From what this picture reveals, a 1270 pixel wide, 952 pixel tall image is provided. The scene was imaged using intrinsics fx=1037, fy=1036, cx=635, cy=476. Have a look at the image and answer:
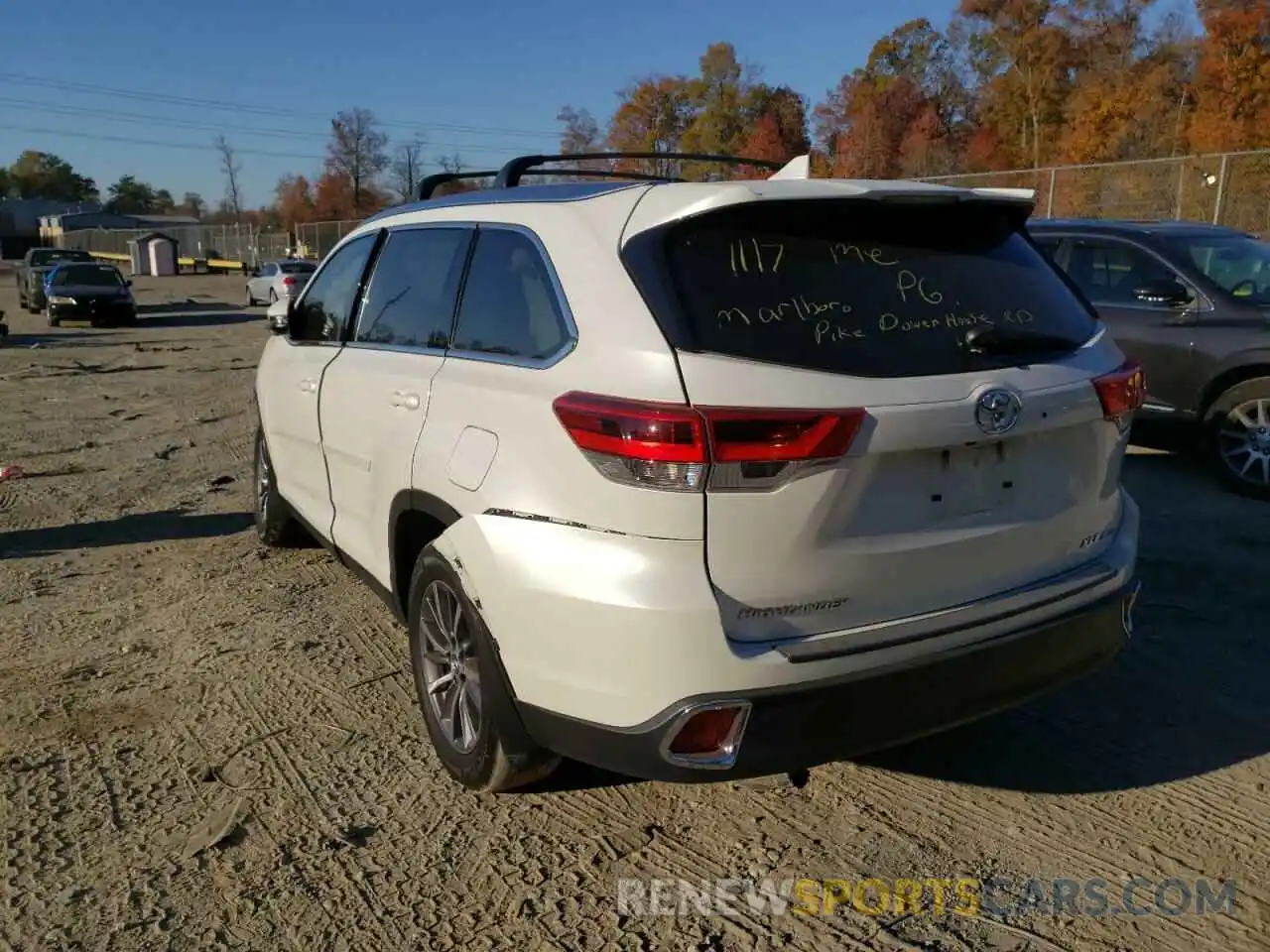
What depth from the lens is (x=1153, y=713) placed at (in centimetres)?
385

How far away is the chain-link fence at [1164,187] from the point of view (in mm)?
17266

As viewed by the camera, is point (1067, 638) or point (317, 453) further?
point (317, 453)

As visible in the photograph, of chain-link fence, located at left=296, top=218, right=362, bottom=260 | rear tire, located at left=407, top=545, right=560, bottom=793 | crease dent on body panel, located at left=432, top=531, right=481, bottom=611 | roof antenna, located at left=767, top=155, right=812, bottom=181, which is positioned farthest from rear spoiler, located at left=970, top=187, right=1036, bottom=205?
chain-link fence, located at left=296, top=218, right=362, bottom=260

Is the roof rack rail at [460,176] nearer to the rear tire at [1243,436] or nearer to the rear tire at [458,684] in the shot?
the rear tire at [458,684]

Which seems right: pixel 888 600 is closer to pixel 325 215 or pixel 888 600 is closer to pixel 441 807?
pixel 441 807

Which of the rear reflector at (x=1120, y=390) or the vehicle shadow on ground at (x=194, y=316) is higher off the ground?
the rear reflector at (x=1120, y=390)

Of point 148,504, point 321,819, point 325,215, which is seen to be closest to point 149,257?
point 325,215

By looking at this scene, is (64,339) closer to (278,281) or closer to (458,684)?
(278,281)

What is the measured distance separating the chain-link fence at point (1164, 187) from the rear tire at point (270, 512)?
14267mm

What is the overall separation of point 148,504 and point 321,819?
4614mm

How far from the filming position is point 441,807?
131 inches

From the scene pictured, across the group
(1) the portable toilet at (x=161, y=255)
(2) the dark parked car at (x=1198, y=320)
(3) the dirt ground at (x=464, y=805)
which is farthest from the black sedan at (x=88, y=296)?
(1) the portable toilet at (x=161, y=255)

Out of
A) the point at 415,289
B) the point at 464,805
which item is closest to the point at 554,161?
the point at 415,289

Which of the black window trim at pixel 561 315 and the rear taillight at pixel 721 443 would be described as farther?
the black window trim at pixel 561 315
